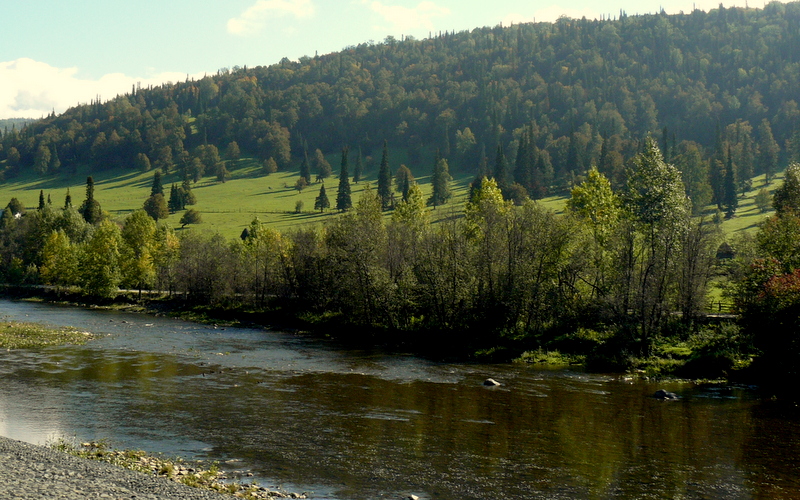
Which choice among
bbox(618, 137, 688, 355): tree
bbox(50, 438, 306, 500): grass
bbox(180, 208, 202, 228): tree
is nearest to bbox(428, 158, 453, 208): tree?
bbox(180, 208, 202, 228): tree

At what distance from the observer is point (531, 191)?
160m

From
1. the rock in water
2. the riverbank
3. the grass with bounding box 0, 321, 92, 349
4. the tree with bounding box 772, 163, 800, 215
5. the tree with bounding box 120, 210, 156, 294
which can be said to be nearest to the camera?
the rock in water

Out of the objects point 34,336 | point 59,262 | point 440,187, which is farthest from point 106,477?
→ point 440,187

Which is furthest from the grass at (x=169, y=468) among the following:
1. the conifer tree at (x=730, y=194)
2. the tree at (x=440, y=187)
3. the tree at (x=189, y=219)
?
the tree at (x=440, y=187)

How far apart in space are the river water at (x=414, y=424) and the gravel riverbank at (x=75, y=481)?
3.29 metres

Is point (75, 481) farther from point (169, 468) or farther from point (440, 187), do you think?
point (440, 187)

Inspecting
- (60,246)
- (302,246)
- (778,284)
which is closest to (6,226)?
(60,246)

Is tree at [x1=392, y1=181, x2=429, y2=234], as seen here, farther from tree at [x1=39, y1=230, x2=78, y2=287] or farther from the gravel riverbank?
tree at [x1=39, y1=230, x2=78, y2=287]

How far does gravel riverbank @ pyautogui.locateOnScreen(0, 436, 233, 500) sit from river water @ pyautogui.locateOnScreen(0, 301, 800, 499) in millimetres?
3290

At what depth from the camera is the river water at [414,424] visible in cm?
2248

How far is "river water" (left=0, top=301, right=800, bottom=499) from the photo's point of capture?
2248 cm

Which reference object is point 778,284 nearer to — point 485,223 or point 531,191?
point 485,223

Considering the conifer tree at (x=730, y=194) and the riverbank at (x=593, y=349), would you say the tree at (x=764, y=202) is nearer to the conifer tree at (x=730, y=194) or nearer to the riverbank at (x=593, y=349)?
the conifer tree at (x=730, y=194)

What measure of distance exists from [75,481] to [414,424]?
1484cm
